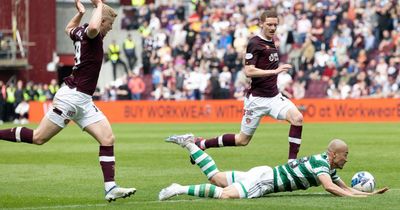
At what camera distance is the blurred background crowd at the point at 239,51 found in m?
41.6

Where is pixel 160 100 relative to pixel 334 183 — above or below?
below

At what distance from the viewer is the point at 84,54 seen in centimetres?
1326

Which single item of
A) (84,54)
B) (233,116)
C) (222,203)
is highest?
(84,54)

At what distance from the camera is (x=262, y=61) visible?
16.4 m

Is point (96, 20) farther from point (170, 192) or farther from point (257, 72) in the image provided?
point (257, 72)

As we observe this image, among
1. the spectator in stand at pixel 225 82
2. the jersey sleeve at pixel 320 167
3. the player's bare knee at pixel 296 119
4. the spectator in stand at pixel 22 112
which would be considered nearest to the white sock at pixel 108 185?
the jersey sleeve at pixel 320 167

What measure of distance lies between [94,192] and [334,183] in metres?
3.48

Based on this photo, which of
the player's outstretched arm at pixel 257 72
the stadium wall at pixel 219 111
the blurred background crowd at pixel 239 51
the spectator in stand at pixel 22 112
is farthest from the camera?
the spectator in stand at pixel 22 112

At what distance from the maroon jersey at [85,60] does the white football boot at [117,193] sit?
133cm

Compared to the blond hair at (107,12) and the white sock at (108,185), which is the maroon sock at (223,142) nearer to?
the white sock at (108,185)

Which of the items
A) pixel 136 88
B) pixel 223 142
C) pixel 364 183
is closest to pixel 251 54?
pixel 223 142

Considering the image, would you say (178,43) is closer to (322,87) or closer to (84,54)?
(322,87)

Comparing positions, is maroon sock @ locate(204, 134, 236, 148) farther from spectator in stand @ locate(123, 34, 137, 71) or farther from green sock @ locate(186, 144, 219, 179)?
spectator in stand @ locate(123, 34, 137, 71)

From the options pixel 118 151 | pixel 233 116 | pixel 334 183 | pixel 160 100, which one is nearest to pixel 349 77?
pixel 233 116
